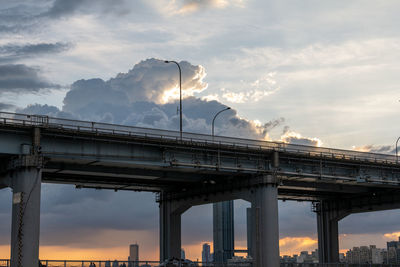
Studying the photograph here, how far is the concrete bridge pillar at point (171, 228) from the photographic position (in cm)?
9094

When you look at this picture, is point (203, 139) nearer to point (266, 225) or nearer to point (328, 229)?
point (266, 225)

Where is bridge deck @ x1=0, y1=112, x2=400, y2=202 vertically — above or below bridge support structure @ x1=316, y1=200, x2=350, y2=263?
above

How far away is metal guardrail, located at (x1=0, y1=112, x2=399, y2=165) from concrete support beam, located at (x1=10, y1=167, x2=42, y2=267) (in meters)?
5.25

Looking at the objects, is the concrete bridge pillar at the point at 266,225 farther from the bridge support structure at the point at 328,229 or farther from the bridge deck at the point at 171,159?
the bridge support structure at the point at 328,229

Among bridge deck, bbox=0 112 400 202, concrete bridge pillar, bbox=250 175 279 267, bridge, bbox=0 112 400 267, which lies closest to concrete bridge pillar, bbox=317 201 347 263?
bridge, bbox=0 112 400 267

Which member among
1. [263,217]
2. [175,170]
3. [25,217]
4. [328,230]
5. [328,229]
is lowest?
[25,217]

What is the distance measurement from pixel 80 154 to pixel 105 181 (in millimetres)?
19727

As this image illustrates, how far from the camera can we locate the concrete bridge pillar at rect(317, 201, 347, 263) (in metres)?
109

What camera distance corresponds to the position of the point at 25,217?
186 feet

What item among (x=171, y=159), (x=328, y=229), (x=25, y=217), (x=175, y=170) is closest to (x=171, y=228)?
(x=175, y=170)

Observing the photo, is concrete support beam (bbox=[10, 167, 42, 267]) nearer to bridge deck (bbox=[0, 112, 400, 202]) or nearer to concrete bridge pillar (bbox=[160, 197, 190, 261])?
bridge deck (bbox=[0, 112, 400, 202])

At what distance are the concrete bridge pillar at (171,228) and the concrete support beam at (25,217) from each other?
114 ft

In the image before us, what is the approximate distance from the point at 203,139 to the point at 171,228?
77.9 ft

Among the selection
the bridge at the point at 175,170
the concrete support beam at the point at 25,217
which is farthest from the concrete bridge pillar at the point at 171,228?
the concrete support beam at the point at 25,217
